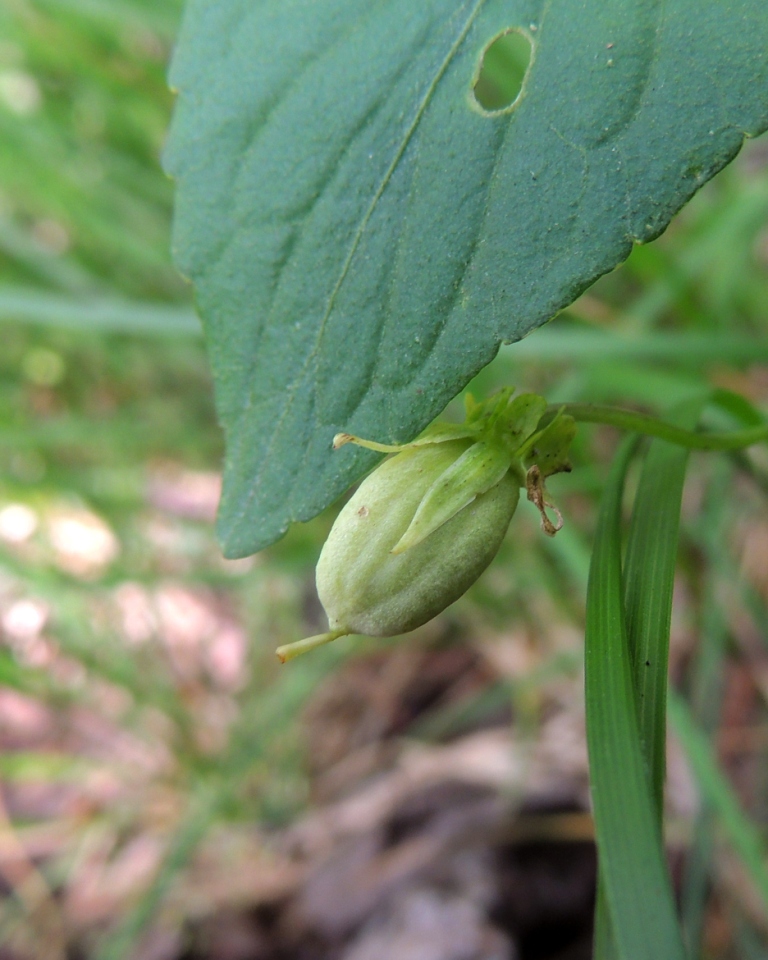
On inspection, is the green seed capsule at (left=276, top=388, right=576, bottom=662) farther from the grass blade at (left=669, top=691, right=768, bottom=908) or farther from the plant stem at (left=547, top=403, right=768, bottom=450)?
the grass blade at (left=669, top=691, right=768, bottom=908)

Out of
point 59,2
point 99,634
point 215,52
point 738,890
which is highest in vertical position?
point 59,2

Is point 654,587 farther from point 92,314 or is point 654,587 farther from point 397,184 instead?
point 92,314

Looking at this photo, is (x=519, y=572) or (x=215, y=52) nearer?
(x=215, y=52)

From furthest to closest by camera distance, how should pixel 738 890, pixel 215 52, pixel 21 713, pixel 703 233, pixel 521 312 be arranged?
1. pixel 21 713
2. pixel 703 233
3. pixel 738 890
4. pixel 215 52
5. pixel 521 312

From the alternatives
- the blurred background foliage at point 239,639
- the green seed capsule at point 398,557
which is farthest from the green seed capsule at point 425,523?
the blurred background foliage at point 239,639

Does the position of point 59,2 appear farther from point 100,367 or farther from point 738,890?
point 738,890

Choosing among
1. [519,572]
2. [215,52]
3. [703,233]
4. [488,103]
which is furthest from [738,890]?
[488,103]

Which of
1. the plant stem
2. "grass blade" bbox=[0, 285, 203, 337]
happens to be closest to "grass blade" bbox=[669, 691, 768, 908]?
the plant stem
